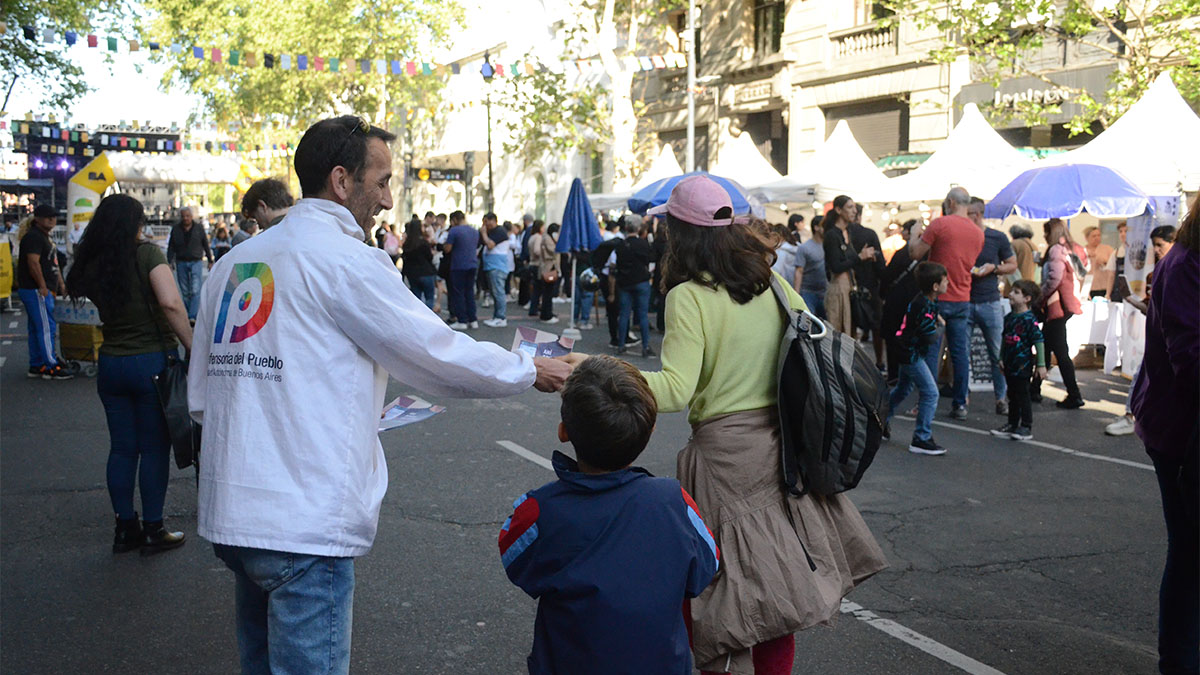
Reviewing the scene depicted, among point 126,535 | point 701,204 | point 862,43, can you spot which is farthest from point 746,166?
point 701,204

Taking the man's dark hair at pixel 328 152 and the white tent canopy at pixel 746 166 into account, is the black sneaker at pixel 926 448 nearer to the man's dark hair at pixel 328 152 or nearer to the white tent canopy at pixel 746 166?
the man's dark hair at pixel 328 152

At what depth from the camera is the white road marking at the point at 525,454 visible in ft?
25.3

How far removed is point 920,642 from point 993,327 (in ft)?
21.1

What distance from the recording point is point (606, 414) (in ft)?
8.30

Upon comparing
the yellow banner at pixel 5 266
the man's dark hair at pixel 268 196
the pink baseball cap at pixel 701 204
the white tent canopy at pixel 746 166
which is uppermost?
the white tent canopy at pixel 746 166

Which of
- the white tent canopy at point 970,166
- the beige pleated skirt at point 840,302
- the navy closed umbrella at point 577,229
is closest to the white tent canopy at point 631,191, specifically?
the navy closed umbrella at point 577,229

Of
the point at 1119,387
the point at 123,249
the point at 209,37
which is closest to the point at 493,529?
the point at 123,249

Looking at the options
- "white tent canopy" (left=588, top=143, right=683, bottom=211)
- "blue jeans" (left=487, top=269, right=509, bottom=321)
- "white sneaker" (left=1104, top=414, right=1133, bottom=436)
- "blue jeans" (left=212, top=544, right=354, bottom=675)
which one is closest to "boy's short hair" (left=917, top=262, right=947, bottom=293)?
"white sneaker" (left=1104, top=414, right=1133, bottom=436)

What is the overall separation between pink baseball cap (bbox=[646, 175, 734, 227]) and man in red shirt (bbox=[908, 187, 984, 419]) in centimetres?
671

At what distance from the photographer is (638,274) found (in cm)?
1451

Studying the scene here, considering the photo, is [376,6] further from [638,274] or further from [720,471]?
[720,471]

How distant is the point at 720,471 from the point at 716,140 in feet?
96.6

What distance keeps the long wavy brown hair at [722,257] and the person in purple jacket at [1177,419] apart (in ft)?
3.81

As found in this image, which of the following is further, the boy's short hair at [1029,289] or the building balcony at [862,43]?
the building balcony at [862,43]
